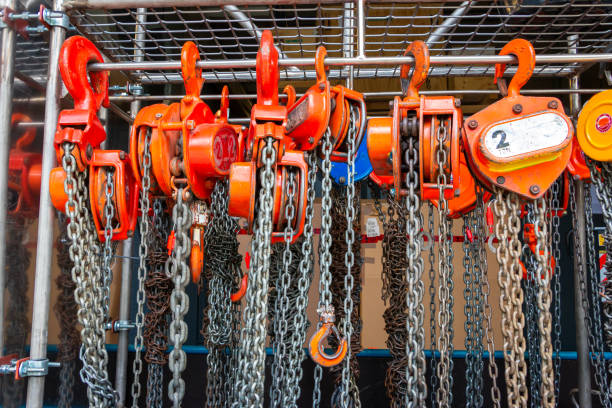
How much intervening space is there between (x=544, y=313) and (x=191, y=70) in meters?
1.50

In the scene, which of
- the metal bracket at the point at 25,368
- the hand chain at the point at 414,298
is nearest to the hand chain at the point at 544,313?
the hand chain at the point at 414,298

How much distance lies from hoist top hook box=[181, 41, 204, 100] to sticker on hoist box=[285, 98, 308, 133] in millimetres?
366

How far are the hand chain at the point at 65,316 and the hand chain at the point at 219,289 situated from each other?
0.70 metres

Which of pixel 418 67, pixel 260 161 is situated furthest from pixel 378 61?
pixel 260 161

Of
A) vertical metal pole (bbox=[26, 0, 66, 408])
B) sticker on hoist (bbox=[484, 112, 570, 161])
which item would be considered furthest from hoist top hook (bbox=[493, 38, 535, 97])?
vertical metal pole (bbox=[26, 0, 66, 408])

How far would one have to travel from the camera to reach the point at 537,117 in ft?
4.59

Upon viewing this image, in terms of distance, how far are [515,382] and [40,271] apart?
5.79ft

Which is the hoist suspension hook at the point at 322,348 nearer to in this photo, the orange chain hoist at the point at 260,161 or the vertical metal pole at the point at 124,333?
the orange chain hoist at the point at 260,161

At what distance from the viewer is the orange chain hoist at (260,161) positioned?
1407 millimetres

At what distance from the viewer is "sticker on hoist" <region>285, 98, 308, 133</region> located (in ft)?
4.94

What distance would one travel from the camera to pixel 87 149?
1554 mm

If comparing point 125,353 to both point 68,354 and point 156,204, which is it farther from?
point 156,204

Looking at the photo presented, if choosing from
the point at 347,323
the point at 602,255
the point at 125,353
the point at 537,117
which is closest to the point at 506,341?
the point at 347,323

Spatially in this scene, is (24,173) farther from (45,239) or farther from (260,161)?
(260,161)
